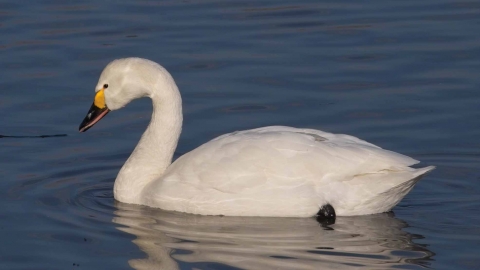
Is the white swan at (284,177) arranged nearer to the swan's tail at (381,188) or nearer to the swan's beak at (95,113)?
the swan's tail at (381,188)

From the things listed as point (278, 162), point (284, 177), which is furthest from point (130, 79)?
point (284, 177)

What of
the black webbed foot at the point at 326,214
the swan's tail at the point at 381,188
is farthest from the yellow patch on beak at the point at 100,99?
the swan's tail at the point at 381,188

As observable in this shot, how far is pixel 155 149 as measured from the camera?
1020 cm

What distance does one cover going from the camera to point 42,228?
9180mm

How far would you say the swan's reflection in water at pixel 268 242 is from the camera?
8.28 m

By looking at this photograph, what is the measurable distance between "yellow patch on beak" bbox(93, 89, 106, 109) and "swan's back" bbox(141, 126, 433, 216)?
1.16 metres

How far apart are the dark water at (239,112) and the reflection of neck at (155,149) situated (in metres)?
0.20

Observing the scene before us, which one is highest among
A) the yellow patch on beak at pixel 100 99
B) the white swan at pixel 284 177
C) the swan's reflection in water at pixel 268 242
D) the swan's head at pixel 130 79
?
the swan's head at pixel 130 79

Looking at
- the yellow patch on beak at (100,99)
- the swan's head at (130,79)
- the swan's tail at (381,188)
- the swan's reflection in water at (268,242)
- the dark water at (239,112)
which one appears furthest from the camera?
the yellow patch on beak at (100,99)

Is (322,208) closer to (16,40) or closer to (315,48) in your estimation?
(315,48)

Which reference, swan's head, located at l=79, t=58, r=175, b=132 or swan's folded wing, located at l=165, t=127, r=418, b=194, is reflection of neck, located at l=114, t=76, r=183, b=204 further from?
swan's folded wing, located at l=165, t=127, r=418, b=194

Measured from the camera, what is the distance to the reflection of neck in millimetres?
10023

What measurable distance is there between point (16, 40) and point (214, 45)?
2442 millimetres

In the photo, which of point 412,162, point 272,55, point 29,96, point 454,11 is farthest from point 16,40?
A: point 412,162
